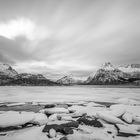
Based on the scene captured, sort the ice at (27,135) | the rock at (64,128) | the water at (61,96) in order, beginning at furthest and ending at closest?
the water at (61,96) → the rock at (64,128) → the ice at (27,135)

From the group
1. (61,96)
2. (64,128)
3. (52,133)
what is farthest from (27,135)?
(61,96)

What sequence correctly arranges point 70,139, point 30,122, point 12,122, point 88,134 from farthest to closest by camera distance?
point 30,122 → point 12,122 → point 88,134 → point 70,139

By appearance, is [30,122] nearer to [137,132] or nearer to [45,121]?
[45,121]

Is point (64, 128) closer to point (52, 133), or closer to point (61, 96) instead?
point (52, 133)

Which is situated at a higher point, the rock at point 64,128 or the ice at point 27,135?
the rock at point 64,128

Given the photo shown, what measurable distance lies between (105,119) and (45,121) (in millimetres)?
1764

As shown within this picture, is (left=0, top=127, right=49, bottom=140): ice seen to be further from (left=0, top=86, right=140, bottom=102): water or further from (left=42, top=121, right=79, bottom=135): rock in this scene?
(left=0, top=86, right=140, bottom=102): water

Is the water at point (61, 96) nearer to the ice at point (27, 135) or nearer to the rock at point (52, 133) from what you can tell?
the ice at point (27, 135)

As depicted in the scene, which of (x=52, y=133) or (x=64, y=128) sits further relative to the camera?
(x=64, y=128)

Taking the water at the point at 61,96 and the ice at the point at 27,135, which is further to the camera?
the water at the point at 61,96

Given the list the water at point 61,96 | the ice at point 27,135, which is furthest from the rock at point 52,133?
the water at point 61,96

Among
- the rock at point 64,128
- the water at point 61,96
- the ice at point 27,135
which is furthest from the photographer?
the water at point 61,96

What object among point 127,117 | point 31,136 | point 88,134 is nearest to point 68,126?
point 88,134

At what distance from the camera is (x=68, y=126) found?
3.51 m
